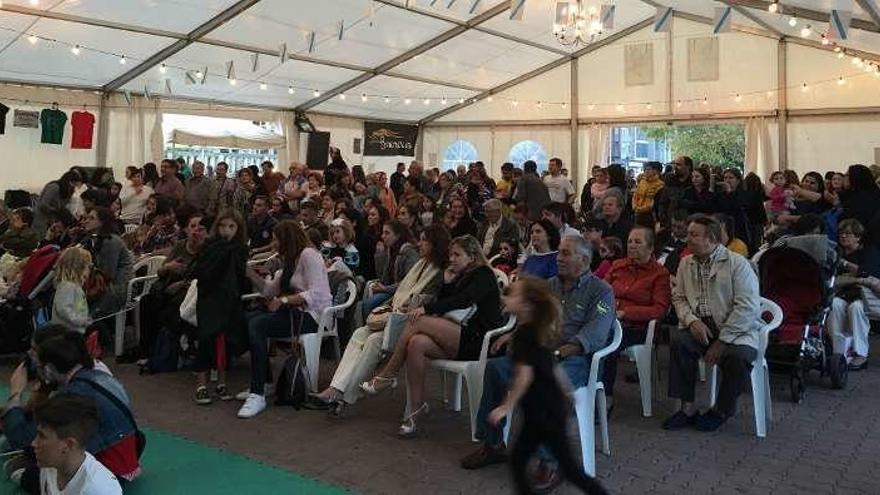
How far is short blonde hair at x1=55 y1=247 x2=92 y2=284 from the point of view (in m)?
4.64

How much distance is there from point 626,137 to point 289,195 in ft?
32.2

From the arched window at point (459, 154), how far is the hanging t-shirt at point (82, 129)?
7.89m

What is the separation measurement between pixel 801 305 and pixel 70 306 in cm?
461

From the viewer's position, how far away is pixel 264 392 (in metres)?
4.62

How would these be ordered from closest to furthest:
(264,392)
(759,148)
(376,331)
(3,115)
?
(376,331) < (264,392) < (3,115) < (759,148)

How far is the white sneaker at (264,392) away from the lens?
184 inches

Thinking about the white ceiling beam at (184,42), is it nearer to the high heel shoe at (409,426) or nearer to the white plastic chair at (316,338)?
the white plastic chair at (316,338)

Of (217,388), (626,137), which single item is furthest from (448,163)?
(217,388)

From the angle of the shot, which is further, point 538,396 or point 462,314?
point 462,314

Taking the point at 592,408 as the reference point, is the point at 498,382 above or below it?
above

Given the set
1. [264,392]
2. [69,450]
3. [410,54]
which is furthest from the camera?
[410,54]

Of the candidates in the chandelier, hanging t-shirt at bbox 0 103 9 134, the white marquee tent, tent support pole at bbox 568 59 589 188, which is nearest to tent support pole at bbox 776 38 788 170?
the white marquee tent

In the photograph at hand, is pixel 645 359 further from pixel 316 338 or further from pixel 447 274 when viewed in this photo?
pixel 316 338

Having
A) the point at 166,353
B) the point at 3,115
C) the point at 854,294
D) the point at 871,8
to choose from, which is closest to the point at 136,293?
the point at 166,353
